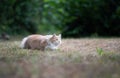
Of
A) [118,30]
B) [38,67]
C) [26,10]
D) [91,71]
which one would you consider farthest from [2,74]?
[26,10]

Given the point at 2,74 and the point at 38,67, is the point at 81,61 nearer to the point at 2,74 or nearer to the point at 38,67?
the point at 38,67

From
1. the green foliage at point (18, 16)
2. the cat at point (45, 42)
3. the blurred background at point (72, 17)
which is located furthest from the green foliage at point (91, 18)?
the cat at point (45, 42)

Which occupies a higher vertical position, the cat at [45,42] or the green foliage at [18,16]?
the green foliage at [18,16]

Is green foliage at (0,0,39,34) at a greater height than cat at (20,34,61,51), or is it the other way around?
green foliage at (0,0,39,34)

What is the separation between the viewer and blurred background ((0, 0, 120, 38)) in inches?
685

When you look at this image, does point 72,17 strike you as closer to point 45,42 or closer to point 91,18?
point 91,18

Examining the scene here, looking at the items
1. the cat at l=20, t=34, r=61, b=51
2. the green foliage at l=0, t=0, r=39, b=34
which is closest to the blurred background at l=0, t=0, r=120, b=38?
the green foliage at l=0, t=0, r=39, b=34

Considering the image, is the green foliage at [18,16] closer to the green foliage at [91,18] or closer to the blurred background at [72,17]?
the blurred background at [72,17]

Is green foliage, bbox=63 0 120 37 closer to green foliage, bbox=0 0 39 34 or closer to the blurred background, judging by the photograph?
the blurred background

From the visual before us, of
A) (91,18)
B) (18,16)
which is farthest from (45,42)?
(18,16)

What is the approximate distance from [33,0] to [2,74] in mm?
13348

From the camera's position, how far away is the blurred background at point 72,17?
17.4 m

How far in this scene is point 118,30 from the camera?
56.0 ft

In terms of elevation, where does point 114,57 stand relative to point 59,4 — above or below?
below
